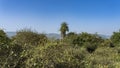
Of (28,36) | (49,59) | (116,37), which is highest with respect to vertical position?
(28,36)

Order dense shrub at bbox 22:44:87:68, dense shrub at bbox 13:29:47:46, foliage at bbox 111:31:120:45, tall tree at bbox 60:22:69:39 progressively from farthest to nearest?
tall tree at bbox 60:22:69:39
foliage at bbox 111:31:120:45
dense shrub at bbox 13:29:47:46
dense shrub at bbox 22:44:87:68

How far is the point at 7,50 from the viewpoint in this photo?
8141mm

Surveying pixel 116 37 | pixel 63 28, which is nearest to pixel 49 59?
pixel 116 37

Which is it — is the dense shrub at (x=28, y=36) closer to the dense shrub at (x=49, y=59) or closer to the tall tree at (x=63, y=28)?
the dense shrub at (x=49, y=59)

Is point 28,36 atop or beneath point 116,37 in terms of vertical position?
atop

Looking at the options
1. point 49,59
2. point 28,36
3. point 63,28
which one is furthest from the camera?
point 63,28

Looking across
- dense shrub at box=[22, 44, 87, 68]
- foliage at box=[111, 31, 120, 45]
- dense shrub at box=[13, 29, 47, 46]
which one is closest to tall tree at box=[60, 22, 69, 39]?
foliage at box=[111, 31, 120, 45]

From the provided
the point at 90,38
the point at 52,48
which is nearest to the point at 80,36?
the point at 90,38

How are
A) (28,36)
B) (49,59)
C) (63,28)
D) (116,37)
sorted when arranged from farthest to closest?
1. (63,28)
2. (116,37)
3. (28,36)
4. (49,59)

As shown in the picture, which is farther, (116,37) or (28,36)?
(116,37)

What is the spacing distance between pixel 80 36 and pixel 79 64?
→ 93.9 ft

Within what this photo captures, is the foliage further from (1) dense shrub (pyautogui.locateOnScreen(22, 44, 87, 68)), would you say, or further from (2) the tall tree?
(1) dense shrub (pyautogui.locateOnScreen(22, 44, 87, 68))

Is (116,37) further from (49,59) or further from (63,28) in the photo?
(49,59)

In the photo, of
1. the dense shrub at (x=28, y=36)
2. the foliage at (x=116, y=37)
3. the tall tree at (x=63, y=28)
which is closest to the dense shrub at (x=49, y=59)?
the dense shrub at (x=28, y=36)
